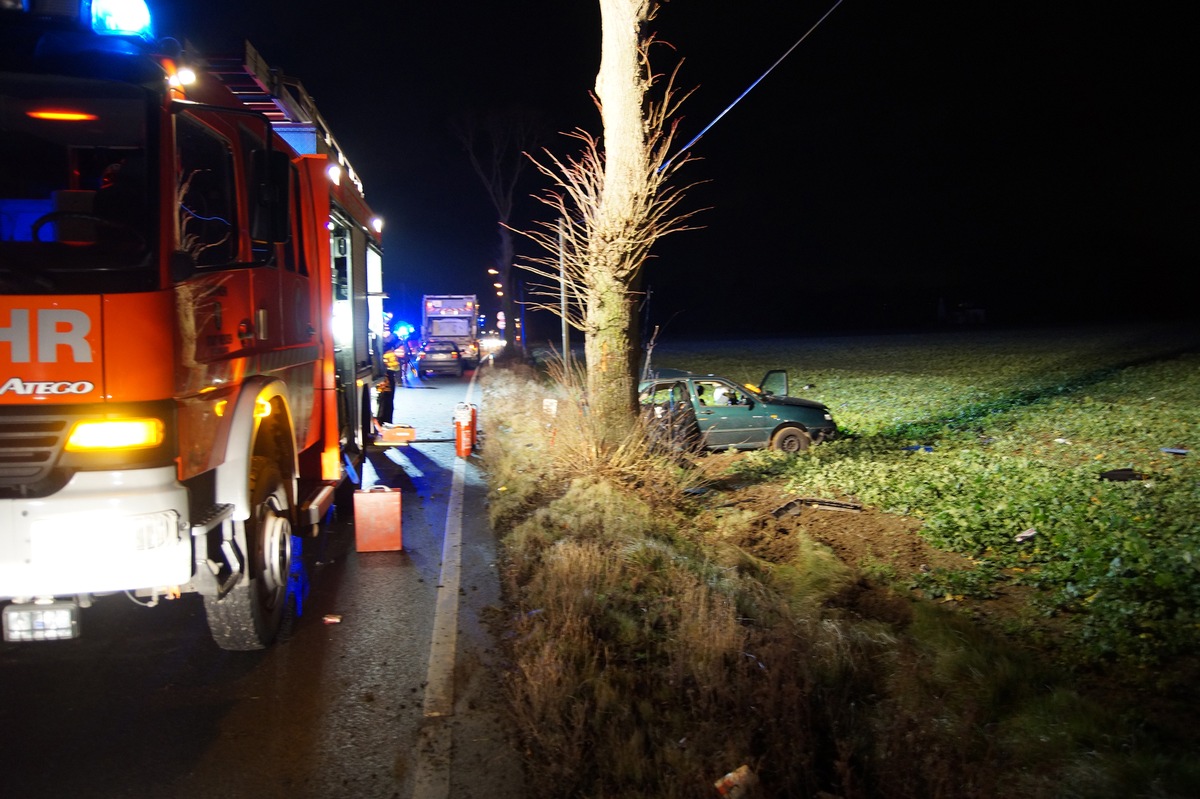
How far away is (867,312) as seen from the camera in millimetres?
81812

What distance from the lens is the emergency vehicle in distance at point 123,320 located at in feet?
12.2

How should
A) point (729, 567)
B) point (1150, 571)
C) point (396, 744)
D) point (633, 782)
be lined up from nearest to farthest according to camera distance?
point (633, 782) → point (396, 744) → point (1150, 571) → point (729, 567)

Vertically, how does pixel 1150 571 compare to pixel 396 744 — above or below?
above

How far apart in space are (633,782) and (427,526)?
5.82m

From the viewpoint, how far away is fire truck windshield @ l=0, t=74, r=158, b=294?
387cm

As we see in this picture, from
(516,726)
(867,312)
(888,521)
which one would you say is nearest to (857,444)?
(888,521)

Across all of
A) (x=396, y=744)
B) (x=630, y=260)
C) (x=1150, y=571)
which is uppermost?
(x=630, y=260)

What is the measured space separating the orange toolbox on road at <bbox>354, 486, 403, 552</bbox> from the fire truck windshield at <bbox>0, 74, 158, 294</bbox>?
13.8ft

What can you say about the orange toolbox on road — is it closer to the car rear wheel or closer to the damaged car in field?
the damaged car in field

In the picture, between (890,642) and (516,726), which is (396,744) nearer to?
(516,726)

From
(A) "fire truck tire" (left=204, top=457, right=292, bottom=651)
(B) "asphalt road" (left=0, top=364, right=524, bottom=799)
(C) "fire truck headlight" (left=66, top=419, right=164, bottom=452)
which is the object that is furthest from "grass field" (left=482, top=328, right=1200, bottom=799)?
(C) "fire truck headlight" (left=66, top=419, right=164, bottom=452)

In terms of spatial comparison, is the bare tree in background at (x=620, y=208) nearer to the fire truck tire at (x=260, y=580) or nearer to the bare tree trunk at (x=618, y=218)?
the bare tree trunk at (x=618, y=218)

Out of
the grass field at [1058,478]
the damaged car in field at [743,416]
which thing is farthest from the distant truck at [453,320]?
the damaged car in field at [743,416]

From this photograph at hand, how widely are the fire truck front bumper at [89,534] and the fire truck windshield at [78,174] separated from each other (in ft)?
3.11
